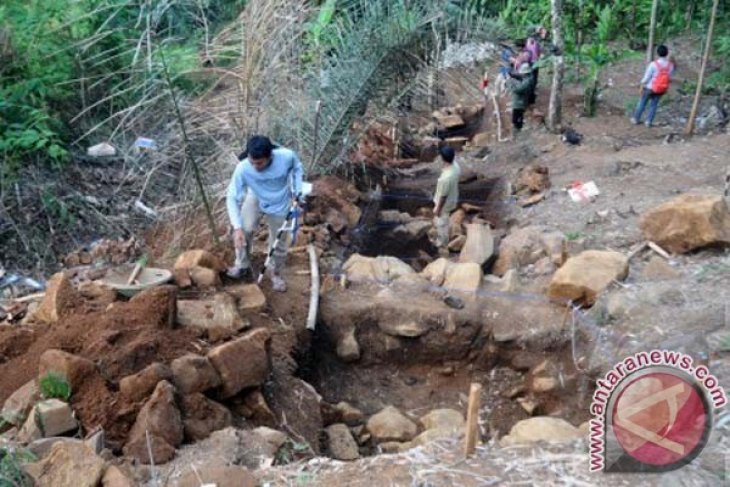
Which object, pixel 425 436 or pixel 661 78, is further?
pixel 661 78

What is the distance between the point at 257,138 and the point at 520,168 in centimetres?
584

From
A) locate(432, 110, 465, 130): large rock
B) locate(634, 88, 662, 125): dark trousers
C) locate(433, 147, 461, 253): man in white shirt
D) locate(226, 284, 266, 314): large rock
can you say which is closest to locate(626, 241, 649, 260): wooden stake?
locate(433, 147, 461, 253): man in white shirt

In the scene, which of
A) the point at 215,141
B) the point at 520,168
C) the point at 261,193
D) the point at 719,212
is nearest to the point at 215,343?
the point at 261,193

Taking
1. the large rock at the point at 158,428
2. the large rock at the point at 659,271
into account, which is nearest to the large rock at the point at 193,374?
the large rock at the point at 158,428

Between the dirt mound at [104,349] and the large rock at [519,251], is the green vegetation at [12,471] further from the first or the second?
the large rock at [519,251]

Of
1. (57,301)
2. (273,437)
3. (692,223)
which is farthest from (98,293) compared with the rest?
(692,223)

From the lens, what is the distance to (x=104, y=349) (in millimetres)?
4355

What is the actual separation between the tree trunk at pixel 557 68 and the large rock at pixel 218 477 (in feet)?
26.6

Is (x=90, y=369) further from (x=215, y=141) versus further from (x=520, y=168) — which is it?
(x=520, y=168)

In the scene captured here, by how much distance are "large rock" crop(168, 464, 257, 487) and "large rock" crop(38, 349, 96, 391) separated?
0.98 m

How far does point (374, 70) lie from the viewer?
306 inches

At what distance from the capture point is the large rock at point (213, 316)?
193 inches

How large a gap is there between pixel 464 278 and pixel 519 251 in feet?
3.40

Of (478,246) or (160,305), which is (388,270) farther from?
(160,305)
